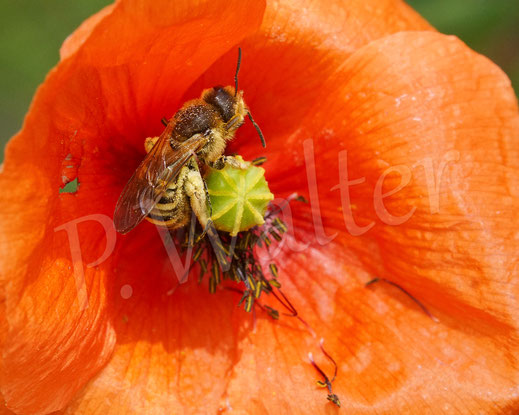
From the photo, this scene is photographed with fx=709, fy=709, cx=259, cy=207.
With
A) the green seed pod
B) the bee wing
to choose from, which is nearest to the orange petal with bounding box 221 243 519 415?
the green seed pod

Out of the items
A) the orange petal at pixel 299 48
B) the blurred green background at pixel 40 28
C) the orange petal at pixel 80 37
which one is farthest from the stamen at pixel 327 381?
the blurred green background at pixel 40 28

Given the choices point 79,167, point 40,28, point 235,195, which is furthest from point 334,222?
point 40,28

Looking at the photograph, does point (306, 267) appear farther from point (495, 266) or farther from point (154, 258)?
point (495, 266)

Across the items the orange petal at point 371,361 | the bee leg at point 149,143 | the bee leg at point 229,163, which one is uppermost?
the bee leg at point 149,143

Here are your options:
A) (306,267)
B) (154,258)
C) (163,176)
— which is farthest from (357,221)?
(163,176)

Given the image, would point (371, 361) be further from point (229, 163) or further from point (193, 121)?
point (193, 121)

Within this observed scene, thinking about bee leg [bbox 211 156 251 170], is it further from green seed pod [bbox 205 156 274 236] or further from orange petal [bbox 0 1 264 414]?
orange petal [bbox 0 1 264 414]

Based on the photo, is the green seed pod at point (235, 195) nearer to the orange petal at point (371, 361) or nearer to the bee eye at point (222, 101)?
the bee eye at point (222, 101)
